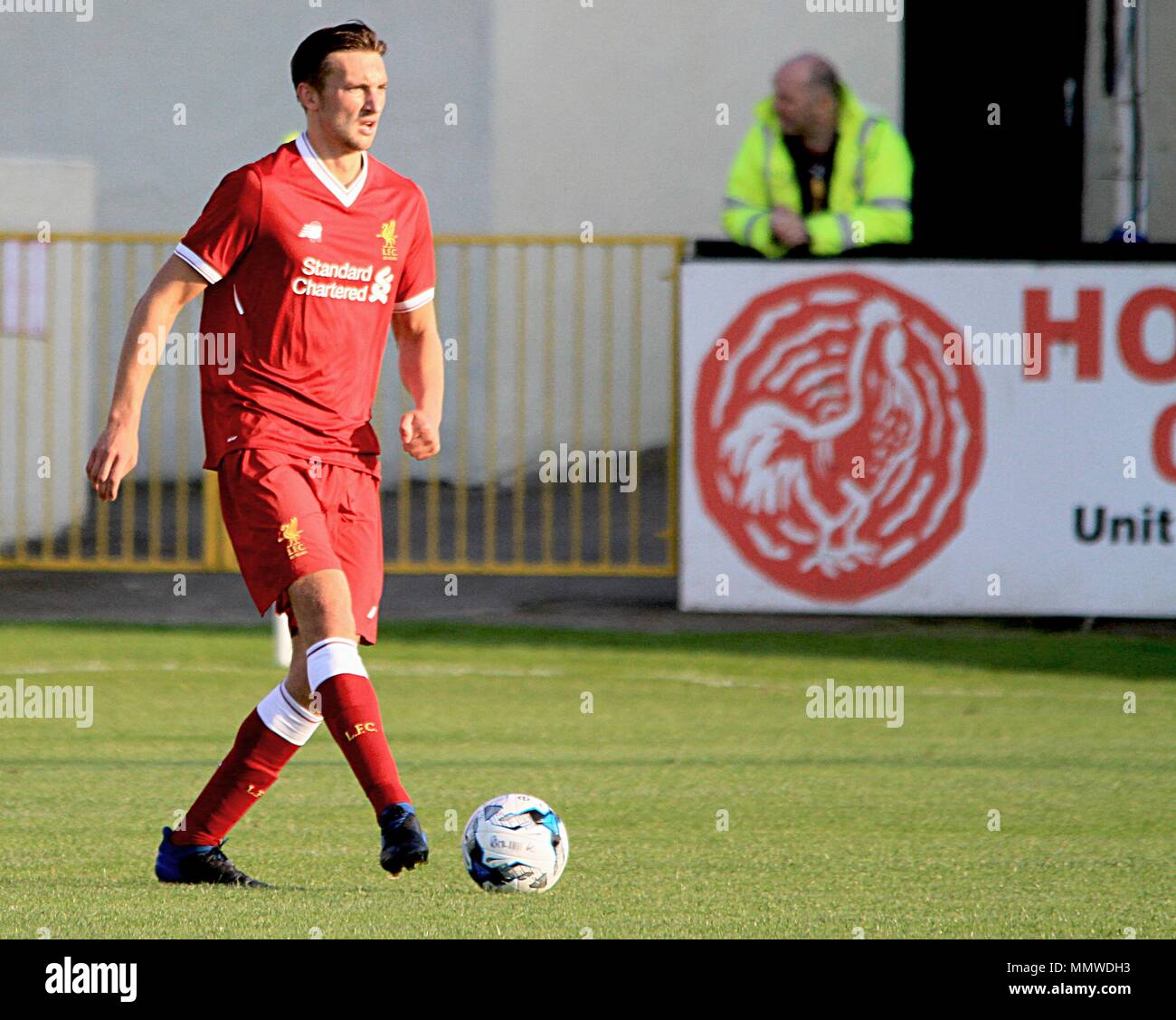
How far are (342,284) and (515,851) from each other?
1479mm

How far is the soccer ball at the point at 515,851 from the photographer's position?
558 centimetres

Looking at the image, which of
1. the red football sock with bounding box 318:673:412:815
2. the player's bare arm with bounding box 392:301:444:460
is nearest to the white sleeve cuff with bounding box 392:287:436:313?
the player's bare arm with bounding box 392:301:444:460

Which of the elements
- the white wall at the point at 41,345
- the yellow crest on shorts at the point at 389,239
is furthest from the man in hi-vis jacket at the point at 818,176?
the yellow crest on shorts at the point at 389,239

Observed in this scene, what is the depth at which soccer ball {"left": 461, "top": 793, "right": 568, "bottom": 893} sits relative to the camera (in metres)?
5.58

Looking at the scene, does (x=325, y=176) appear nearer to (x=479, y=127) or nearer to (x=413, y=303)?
(x=413, y=303)

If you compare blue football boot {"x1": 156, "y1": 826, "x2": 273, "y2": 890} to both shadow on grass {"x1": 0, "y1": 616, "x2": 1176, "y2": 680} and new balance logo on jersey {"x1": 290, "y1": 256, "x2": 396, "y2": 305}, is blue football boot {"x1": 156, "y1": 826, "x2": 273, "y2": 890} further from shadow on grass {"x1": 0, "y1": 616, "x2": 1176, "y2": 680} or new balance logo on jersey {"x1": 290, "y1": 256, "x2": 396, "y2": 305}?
shadow on grass {"x1": 0, "y1": 616, "x2": 1176, "y2": 680}

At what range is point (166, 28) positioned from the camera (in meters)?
18.5

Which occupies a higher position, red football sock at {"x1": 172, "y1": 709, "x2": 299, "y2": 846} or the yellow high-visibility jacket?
the yellow high-visibility jacket

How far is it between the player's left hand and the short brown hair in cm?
86

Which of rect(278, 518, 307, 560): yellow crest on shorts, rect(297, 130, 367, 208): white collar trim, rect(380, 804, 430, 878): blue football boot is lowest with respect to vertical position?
rect(380, 804, 430, 878): blue football boot

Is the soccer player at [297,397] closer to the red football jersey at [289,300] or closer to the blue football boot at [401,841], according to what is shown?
the red football jersey at [289,300]

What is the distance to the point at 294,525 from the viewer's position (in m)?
Result: 5.52

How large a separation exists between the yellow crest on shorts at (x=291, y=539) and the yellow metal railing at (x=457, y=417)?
7.46 m

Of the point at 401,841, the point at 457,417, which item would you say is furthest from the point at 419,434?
the point at 457,417
